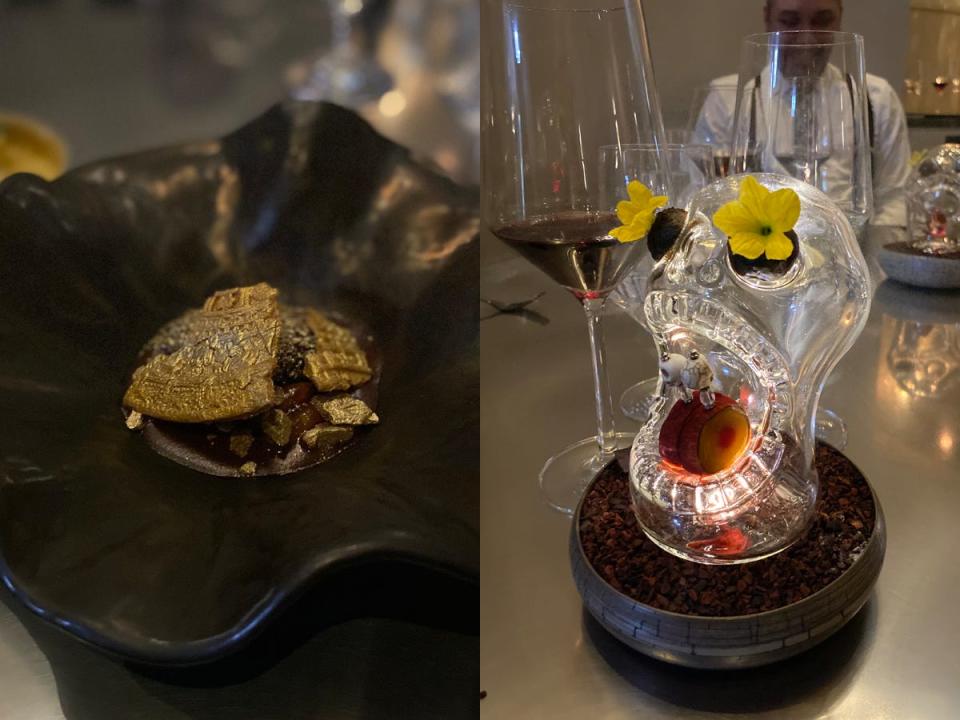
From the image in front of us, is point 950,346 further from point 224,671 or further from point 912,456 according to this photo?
point 224,671

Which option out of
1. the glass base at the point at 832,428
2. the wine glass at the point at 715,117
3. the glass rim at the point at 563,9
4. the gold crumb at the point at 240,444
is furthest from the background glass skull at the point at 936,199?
the gold crumb at the point at 240,444

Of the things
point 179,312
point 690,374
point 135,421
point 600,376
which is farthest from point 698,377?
point 179,312

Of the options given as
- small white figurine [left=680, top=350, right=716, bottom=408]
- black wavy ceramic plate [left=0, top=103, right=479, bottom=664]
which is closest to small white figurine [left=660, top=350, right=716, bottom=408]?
small white figurine [left=680, top=350, right=716, bottom=408]

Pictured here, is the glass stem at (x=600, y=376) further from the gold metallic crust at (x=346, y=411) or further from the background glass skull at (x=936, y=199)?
the background glass skull at (x=936, y=199)

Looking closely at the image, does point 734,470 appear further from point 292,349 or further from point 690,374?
point 292,349

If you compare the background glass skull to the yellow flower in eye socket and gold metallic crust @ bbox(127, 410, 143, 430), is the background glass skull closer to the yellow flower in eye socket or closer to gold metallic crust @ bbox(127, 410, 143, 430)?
the yellow flower in eye socket

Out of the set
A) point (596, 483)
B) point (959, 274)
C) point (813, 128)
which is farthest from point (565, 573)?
point (959, 274)
